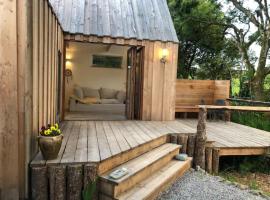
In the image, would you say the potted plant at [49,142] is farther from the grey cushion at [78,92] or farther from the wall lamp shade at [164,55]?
the grey cushion at [78,92]

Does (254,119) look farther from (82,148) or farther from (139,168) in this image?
(82,148)

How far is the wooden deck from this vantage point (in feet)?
9.34

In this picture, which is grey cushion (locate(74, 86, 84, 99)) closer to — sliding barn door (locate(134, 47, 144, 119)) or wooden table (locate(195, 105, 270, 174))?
sliding barn door (locate(134, 47, 144, 119))

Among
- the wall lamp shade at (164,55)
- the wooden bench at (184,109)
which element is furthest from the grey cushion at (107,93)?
the wall lamp shade at (164,55)

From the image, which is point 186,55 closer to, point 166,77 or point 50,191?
point 166,77

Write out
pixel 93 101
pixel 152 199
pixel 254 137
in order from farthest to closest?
1. pixel 93 101
2. pixel 254 137
3. pixel 152 199

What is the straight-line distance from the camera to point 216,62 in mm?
11562

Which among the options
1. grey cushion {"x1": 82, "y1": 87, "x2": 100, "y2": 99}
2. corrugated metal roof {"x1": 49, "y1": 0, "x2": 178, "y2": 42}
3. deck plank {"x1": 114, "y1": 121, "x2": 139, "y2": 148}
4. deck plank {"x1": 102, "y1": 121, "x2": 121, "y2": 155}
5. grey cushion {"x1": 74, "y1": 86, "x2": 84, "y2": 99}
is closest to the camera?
deck plank {"x1": 102, "y1": 121, "x2": 121, "y2": 155}

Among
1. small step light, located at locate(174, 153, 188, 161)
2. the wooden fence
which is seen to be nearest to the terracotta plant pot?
small step light, located at locate(174, 153, 188, 161)

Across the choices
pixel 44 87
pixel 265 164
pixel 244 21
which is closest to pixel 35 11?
pixel 44 87

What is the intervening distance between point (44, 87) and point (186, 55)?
28.6 ft

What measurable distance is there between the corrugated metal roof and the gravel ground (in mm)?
3433

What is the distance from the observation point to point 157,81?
5.85 meters

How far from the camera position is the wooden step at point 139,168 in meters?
2.62
